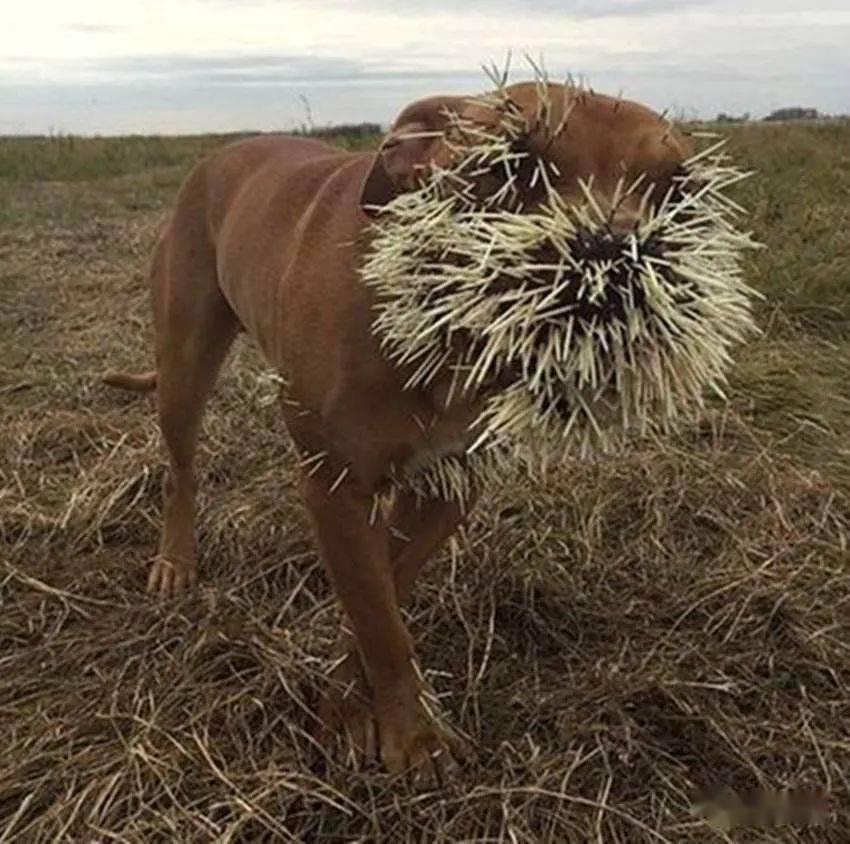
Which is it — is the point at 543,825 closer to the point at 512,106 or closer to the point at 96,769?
the point at 96,769

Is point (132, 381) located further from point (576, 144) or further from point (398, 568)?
point (576, 144)

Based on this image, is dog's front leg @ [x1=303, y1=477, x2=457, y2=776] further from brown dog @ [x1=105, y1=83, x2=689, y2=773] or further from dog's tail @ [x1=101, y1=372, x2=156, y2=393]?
dog's tail @ [x1=101, y1=372, x2=156, y2=393]

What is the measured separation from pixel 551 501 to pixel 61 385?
109 inches

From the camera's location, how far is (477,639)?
3260mm

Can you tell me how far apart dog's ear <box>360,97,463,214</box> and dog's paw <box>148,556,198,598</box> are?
1669mm

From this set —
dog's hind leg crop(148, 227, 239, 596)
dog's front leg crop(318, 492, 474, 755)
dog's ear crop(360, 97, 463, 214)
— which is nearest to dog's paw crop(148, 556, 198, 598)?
dog's hind leg crop(148, 227, 239, 596)

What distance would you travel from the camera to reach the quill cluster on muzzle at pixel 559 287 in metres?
1.90

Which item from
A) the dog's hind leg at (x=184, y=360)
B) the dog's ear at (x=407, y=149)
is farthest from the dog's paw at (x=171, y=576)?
the dog's ear at (x=407, y=149)

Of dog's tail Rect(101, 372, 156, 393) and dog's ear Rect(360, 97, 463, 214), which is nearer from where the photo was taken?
dog's ear Rect(360, 97, 463, 214)

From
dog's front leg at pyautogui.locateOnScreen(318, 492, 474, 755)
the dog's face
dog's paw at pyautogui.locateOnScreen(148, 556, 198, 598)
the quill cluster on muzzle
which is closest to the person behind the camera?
the quill cluster on muzzle

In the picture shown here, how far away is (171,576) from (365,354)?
1.50 m

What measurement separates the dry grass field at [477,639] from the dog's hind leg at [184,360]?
114mm

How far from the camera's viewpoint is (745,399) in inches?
200

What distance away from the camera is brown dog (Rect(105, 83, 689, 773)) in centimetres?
210
